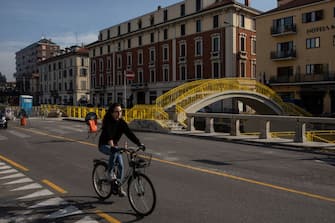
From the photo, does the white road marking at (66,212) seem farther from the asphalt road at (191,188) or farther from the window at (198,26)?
the window at (198,26)

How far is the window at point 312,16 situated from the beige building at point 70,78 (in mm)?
55402

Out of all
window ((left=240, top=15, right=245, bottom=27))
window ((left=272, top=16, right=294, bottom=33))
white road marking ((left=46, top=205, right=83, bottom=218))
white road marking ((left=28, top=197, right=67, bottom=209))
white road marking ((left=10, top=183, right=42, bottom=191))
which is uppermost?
window ((left=240, top=15, right=245, bottom=27))

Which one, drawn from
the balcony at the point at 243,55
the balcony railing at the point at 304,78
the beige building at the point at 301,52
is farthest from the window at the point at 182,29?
the balcony railing at the point at 304,78

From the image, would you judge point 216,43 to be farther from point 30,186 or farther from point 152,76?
point 30,186

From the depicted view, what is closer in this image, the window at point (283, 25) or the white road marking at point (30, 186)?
the white road marking at point (30, 186)

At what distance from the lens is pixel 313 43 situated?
4153 centimetres

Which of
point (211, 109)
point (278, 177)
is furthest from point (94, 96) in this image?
point (278, 177)

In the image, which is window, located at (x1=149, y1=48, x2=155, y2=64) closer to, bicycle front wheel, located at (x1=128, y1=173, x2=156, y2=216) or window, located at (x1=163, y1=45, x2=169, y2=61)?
window, located at (x1=163, y1=45, x2=169, y2=61)

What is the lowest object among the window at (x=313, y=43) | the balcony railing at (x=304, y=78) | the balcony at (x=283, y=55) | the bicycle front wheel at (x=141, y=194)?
the bicycle front wheel at (x=141, y=194)

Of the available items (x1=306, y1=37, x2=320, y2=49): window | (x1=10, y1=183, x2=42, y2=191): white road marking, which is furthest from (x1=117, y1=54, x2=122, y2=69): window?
(x1=10, y1=183, x2=42, y2=191): white road marking

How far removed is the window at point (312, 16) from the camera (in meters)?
40.5

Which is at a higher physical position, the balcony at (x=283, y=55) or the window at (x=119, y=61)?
the window at (x=119, y=61)

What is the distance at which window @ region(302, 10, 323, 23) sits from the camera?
133ft

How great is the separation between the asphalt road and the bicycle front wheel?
0.48 feet
